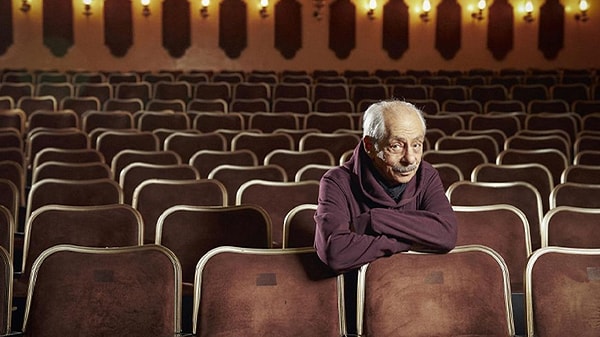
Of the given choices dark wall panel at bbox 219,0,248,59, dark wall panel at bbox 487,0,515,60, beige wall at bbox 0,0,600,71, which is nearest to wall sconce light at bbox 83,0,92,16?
beige wall at bbox 0,0,600,71

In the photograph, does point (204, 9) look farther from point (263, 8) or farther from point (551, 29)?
point (551, 29)

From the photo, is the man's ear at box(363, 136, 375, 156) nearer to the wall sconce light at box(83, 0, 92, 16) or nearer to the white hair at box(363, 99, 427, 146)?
the white hair at box(363, 99, 427, 146)

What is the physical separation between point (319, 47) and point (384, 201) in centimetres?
1142

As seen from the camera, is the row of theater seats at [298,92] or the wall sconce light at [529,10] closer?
the row of theater seats at [298,92]

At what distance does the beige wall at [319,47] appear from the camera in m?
13.6

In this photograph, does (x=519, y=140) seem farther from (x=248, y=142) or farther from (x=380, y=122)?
(x=380, y=122)

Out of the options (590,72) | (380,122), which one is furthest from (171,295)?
(590,72)

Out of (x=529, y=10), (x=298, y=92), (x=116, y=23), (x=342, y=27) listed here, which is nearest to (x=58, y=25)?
(x=116, y=23)

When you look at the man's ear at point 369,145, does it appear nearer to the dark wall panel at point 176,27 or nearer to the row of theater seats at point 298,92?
the row of theater seats at point 298,92

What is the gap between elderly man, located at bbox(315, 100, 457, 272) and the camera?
2457 mm

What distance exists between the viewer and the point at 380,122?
2564 millimetres

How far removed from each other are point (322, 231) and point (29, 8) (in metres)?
12.2

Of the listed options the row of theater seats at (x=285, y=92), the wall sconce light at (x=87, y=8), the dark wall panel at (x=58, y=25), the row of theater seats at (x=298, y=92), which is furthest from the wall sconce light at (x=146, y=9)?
the row of theater seats at (x=298, y=92)

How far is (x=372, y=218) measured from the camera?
2500 millimetres
